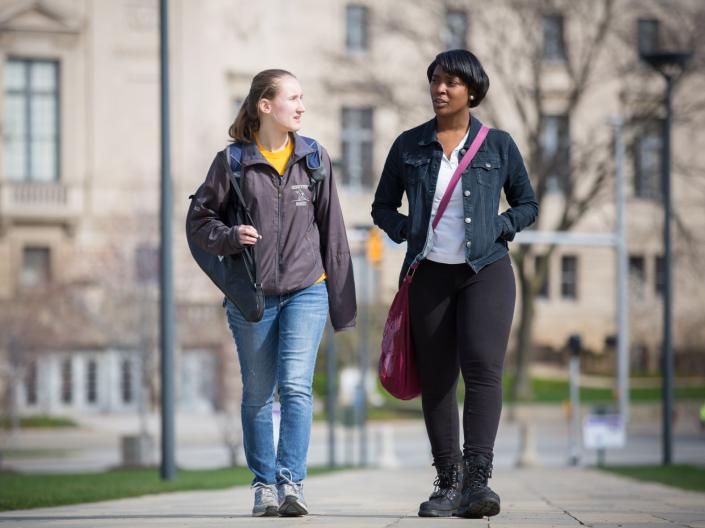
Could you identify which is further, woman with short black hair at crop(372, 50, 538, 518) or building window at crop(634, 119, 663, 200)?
building window at crop(634, 119, 663, 200)

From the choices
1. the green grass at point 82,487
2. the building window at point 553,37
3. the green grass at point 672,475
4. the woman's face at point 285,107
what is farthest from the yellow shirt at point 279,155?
the building window at point 553,37

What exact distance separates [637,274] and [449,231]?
50.4m

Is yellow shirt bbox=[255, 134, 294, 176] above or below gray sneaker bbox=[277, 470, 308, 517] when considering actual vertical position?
above

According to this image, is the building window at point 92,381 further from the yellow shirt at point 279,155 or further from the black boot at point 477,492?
Result: the black boot at point 477,492

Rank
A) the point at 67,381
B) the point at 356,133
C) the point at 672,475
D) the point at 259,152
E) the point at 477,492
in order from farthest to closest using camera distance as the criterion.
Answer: the point at 356,133
the point at 67,381
the point at 672,475
the point at 259,152
the point at 477,492

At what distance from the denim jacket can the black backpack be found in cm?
39

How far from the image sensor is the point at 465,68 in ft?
23.9

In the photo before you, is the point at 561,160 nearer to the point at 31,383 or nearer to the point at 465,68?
the point at 31,383

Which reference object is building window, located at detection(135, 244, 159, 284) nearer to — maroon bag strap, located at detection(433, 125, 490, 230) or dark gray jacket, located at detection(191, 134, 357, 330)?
dark gray jacket, located at detection(191, 134, 357, 330)

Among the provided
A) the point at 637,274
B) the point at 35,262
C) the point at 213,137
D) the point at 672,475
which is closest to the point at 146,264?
the point at 213,137

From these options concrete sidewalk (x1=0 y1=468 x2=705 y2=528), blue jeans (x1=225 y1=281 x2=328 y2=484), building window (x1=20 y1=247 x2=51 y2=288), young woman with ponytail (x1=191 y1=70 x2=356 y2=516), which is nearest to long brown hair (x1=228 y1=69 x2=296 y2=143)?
young woman with ponytail (x1=191 y1=70 x2=356 y2=516)

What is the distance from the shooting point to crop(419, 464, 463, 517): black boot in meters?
7.13

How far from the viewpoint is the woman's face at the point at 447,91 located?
23.9 ft

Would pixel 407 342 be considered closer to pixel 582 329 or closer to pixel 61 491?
pixel 61 491
